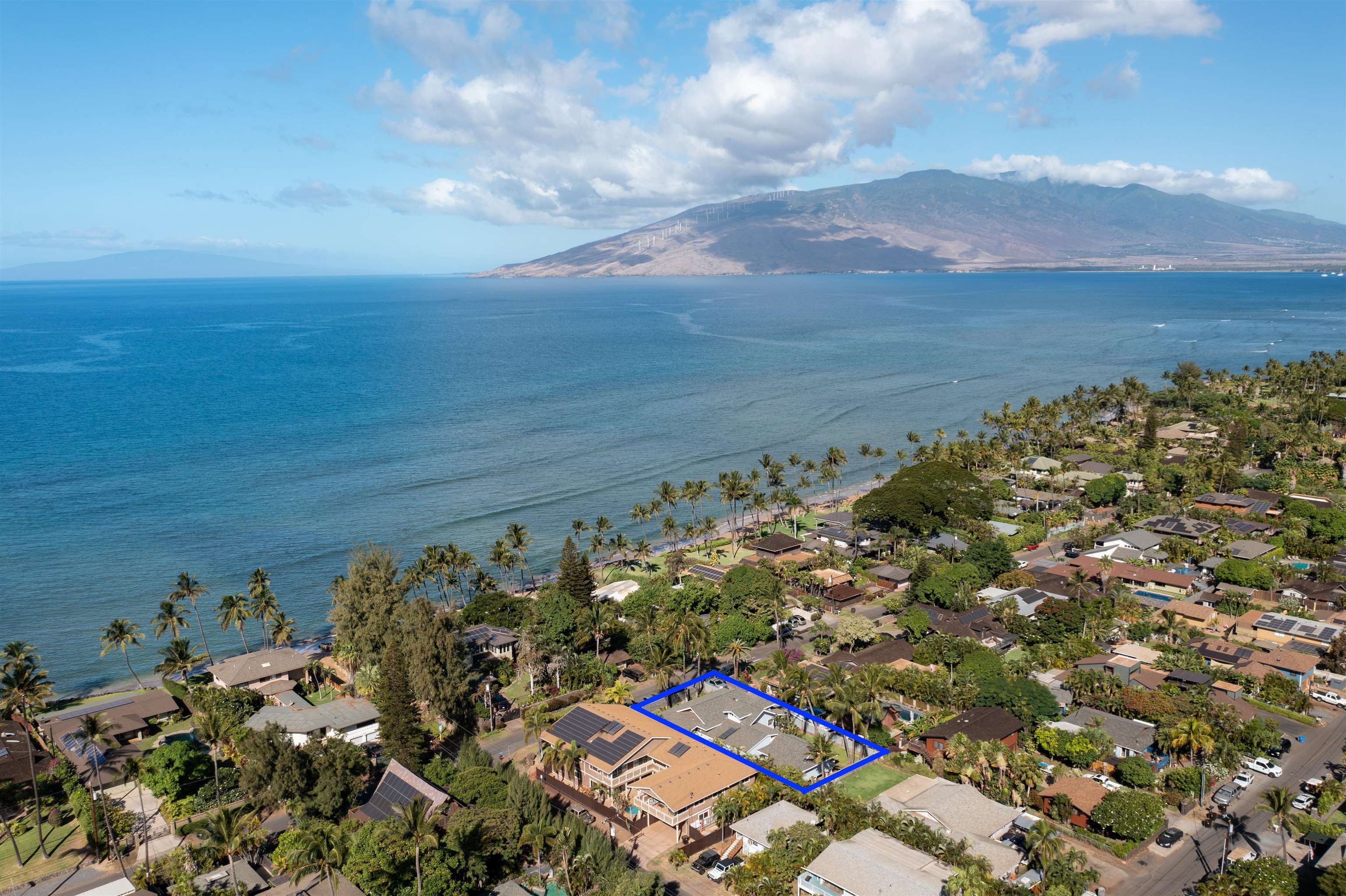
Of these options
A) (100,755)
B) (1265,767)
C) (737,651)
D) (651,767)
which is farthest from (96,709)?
(1265,767)

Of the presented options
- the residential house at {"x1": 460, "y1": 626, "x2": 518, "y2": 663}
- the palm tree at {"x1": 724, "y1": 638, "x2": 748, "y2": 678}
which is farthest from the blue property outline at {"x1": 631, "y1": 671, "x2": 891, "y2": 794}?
the residential house at {"x1": 460, "y1": 626, "x2": 518, "y2": 663}

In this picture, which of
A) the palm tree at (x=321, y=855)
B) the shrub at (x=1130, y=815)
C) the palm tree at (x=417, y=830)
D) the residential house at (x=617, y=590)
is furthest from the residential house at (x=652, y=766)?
the residential house at (x=617, y=590)

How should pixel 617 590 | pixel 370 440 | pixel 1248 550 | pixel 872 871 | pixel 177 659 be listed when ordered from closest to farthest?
1. pixel 872 871
2. pixel 177 659
3. pixel 617 590
4. pixel 1248 550
5. pixel 370 440

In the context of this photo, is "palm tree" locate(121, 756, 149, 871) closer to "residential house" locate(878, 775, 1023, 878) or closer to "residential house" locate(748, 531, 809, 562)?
"residential house" locate(878, 775, 1023, 878)

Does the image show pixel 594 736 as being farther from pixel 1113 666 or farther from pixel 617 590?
pixel 1113 666

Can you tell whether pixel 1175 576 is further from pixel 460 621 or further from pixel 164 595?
pixel 164 595

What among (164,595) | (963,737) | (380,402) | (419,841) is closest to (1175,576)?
(963,737)
